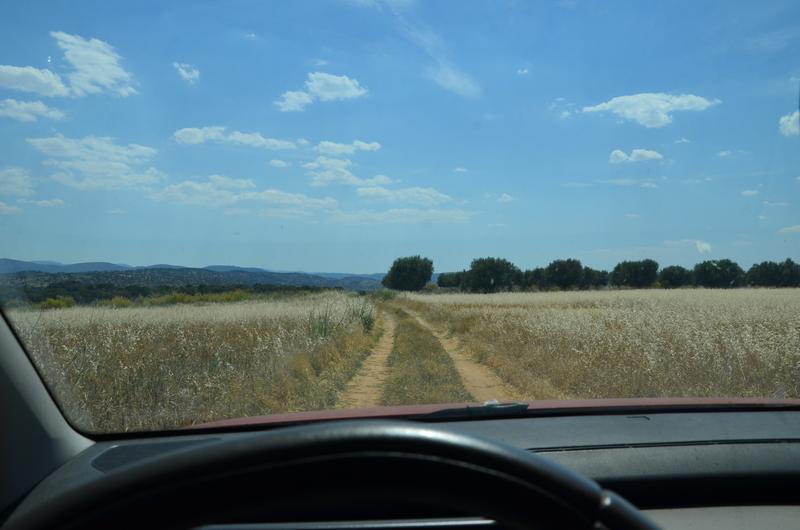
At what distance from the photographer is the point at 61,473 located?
310cm

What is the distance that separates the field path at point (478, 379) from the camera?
10.1m

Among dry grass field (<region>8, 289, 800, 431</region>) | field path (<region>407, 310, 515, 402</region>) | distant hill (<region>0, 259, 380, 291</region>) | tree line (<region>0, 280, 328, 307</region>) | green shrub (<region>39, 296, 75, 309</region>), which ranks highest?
distant hill (<region>0, 259, 380, 291</region>)

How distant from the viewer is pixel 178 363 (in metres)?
8.35

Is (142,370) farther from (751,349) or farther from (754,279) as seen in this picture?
(754,279)

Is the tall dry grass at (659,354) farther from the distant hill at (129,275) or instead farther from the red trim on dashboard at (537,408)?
the red trim on dashboard at (537,408)

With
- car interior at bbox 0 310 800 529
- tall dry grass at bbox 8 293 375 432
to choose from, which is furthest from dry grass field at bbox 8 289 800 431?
car interior at bbox 0 310 800 529

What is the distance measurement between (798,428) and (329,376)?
8.64m

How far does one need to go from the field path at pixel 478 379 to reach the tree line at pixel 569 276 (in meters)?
15.5

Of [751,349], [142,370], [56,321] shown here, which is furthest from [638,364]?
[56,321]

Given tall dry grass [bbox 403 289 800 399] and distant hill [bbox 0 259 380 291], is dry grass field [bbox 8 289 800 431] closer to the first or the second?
tall dry grass [bbox 403 289 800 399]

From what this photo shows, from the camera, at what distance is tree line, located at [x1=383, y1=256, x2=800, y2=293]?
2805 centimetres

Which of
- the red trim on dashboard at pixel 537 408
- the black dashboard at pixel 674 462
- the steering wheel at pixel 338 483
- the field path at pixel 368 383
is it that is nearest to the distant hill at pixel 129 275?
the black dashboard at pixel 674 462

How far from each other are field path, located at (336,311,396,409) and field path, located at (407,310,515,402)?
142 centimetres

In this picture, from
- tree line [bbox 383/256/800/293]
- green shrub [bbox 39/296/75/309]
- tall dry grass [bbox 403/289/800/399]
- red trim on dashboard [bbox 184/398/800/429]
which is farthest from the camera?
tree line [bbox 383/256/800/293]
